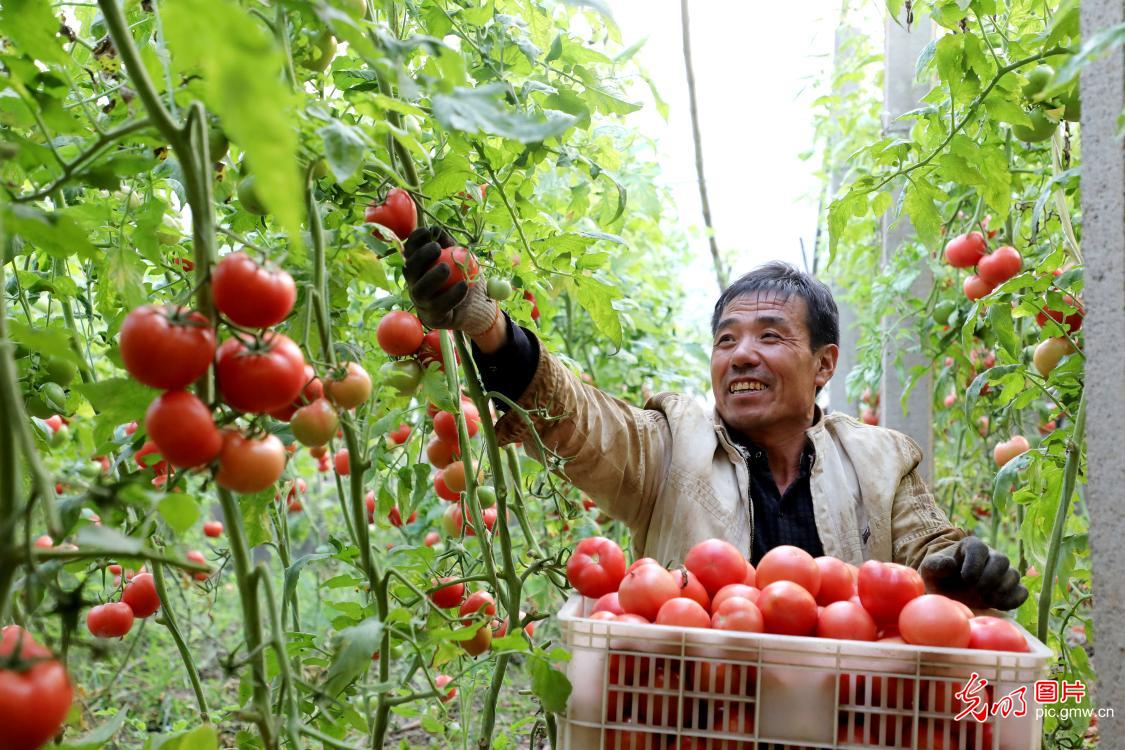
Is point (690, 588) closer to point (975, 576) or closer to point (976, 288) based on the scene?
point (975, 576)

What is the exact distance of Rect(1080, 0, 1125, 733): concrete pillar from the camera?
112cm

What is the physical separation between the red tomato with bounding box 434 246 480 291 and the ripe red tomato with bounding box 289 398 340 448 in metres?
0.39

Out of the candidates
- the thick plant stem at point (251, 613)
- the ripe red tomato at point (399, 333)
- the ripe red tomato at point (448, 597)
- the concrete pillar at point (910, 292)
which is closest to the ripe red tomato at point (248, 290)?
the thick plant stem at point (251, 613)

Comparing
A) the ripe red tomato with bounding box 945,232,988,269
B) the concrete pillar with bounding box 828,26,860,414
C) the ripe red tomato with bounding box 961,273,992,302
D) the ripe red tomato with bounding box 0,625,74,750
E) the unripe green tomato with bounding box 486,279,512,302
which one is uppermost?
the concrete pillar with bounding box 828,26,860,414

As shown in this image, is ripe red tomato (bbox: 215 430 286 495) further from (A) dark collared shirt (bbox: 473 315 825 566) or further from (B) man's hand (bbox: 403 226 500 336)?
(A) dark collared shirt (bbox: 473 315 825 566)

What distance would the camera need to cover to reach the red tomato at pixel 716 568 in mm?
1439

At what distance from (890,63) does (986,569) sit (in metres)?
2.40

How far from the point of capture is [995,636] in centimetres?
120

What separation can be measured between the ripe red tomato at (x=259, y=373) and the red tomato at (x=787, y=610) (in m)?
0.70

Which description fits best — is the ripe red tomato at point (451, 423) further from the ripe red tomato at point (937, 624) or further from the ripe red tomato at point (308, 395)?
the ripe red tomato at point (937, 624)

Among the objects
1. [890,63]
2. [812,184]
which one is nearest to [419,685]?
[890,63]

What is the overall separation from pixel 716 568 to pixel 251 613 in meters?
0.73

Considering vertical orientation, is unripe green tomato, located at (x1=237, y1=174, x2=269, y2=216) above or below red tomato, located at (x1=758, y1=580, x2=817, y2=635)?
above

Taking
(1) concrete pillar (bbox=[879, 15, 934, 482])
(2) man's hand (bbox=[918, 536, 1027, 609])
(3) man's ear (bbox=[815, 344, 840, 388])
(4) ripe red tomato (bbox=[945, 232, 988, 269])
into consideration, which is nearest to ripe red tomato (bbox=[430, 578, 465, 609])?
(2) man's hand (bbox=[918, 536, 1027, 609])
